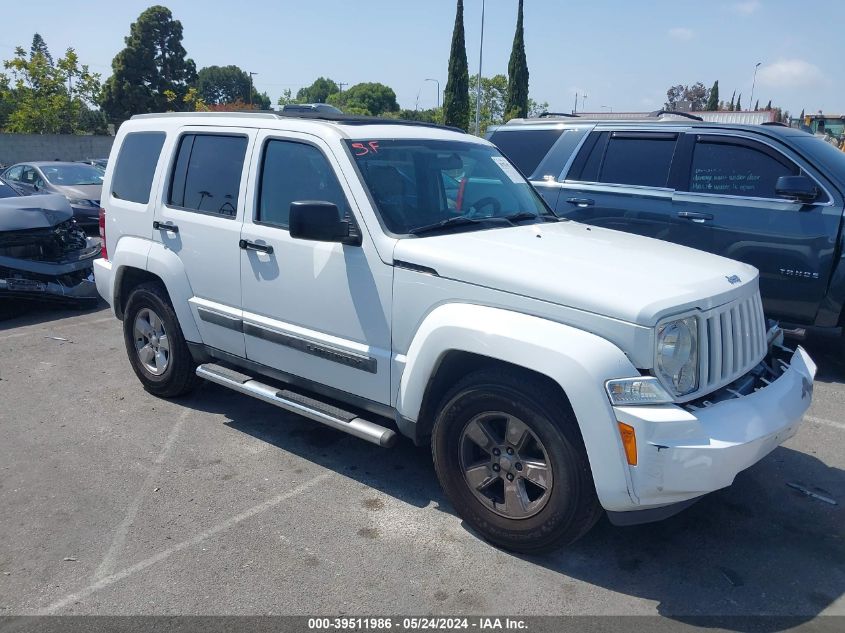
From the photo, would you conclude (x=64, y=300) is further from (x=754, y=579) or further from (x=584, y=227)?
(x=754, y=579)

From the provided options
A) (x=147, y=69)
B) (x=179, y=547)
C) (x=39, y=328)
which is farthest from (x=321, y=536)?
(x=147, y=69)

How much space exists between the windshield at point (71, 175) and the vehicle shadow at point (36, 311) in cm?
656

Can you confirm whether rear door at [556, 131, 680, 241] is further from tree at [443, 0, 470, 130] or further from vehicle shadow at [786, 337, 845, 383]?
tree at [443, 0, 470, 130]

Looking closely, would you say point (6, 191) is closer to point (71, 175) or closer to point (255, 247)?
point (255, 247)

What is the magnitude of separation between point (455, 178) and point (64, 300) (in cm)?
580

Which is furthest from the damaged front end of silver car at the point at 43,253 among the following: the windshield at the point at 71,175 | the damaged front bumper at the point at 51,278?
the windshield at the point at 71,175

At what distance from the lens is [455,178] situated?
4406mm

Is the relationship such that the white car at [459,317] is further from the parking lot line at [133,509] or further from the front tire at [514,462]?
the parking lot line at [133,509]

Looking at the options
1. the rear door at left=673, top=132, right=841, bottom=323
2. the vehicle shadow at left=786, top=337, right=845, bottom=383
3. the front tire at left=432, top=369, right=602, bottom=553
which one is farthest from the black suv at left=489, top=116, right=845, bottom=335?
the front tire at left=432, top=369, right=602, bottom=553

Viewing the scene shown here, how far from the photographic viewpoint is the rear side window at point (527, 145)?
7.32 meters

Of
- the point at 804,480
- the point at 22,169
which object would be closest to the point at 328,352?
the point at 804,480

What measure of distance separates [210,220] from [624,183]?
4.02m

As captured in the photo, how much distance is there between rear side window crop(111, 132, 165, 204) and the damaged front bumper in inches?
121

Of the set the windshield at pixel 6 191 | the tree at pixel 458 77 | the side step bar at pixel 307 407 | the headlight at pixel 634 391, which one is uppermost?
the tree at pixel 458 77
